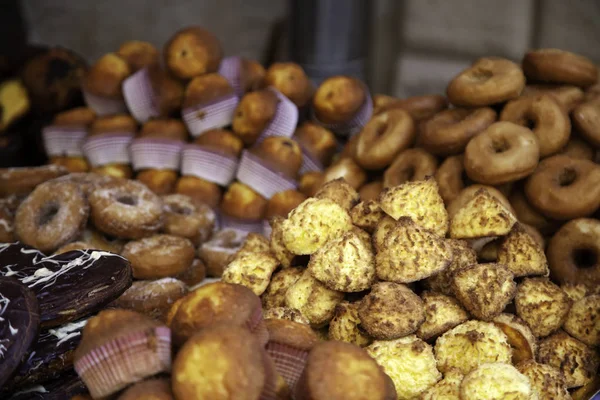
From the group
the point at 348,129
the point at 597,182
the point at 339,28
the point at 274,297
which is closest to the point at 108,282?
the point at 274,297

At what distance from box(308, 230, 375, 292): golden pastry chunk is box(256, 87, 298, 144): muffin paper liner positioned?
166 cm

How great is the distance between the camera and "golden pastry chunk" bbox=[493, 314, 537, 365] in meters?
1.54

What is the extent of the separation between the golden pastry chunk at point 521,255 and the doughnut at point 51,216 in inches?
62.3

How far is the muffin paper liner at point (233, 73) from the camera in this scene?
3.37m

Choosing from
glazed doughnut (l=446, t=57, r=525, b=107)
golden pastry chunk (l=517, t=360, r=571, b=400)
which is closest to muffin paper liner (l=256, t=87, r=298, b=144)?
glazed doughnut (l=446, t=57, r=525, b=107)

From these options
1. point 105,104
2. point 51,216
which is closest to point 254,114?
point 105,104

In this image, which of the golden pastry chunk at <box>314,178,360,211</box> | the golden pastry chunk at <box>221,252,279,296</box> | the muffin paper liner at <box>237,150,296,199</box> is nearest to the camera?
the golden pastry chunk at <box>221,252,279,296</box>

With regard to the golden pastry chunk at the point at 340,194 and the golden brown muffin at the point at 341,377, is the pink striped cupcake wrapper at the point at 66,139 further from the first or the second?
the golden brown muffin at the point at 341,377

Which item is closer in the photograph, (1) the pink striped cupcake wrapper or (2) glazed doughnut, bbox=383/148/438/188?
(2) glazed doughnut, bbox=383/148/438/188

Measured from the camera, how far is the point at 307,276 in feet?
5.52

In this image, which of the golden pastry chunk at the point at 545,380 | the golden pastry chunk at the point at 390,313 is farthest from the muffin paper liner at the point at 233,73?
the golden pastry chunk at the point at 545,380

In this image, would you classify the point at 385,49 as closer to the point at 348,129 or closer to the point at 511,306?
the point at 348,129

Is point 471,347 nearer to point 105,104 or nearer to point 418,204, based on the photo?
point 418,204

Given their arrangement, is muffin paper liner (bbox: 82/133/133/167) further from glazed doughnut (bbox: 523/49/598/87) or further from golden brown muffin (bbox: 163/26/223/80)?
glazed doughnut (bbox: 523/49/598/87)
